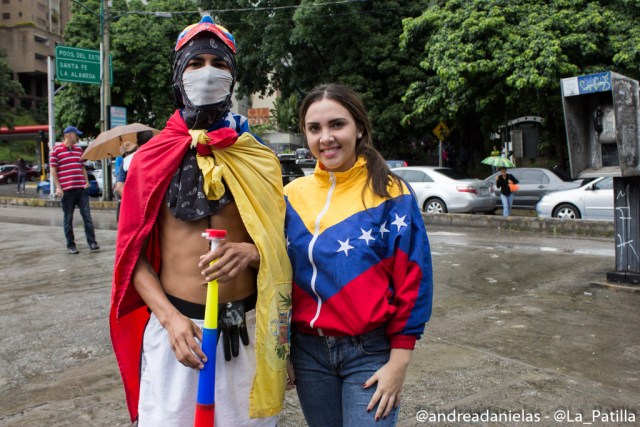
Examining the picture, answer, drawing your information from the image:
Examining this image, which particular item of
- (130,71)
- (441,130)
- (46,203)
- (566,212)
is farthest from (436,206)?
(130,71)

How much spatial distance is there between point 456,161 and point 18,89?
143ft

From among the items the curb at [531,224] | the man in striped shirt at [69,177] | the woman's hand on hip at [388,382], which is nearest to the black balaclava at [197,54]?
the woman's hand on hip at [388,382]

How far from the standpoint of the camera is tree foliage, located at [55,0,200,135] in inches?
1134

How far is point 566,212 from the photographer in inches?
570

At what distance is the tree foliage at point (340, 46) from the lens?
23422mm

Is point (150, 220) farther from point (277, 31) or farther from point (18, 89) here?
point (18, 89)

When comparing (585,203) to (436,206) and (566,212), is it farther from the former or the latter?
(436,206)

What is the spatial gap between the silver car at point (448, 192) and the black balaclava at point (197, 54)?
553 inches

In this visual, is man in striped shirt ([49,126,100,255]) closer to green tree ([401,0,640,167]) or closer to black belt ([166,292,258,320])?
black belt ([166,292,258,320])

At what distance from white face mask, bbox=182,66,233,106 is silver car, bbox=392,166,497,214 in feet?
46.2

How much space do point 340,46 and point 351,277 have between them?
77.6 ft

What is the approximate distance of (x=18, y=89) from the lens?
5484 cm

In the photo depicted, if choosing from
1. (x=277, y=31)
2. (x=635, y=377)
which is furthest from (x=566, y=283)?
(x=277, y=31)

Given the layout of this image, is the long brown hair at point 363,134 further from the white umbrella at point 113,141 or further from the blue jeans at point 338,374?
the white umbrella at point 113,141
